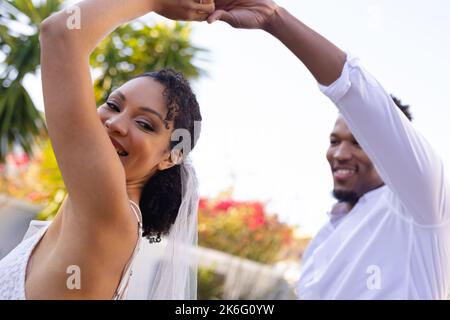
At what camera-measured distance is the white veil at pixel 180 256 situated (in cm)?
228

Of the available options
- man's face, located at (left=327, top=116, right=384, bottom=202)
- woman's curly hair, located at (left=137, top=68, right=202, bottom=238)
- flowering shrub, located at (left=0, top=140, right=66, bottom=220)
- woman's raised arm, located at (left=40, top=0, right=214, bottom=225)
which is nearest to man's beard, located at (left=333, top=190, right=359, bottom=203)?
man's face, located at (left=327, top=116, right=384, bottom=202)

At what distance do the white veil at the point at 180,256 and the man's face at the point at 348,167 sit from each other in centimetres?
126

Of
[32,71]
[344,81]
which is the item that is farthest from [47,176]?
[344,81]

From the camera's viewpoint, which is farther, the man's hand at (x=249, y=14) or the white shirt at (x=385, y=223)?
the white shirt at (x=385, y=223)

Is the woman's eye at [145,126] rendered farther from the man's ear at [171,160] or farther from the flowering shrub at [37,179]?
the flowering shrub at [37,179]

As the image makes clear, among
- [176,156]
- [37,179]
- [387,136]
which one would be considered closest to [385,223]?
[387,136]

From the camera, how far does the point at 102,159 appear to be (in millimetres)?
1561

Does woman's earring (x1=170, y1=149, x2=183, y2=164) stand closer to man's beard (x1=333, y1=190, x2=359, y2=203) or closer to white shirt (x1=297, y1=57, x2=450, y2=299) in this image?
white shirt (x1=297, y1=57, x2=450, y2=299)

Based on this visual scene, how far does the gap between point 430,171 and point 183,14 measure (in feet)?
2.92

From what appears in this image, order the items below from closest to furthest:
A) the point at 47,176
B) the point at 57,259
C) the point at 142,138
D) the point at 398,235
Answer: the point at 57,259
the point at 142,138
the point at 398,235
the point at 47,176

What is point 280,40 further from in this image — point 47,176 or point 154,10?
point 47,176

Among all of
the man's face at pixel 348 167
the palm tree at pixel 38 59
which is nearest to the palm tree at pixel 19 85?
the palm tree at pixel 38 59

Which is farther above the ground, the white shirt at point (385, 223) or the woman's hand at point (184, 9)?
the woman's hand at point (184, 9)

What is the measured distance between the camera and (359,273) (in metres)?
2.67
